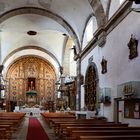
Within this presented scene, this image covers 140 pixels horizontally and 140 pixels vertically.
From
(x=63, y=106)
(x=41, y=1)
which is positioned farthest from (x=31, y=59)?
(x=41, y=1)

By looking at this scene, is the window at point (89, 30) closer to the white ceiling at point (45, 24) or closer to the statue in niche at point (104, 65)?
the white ceiling at point (45, 24)

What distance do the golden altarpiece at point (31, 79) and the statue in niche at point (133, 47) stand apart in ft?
73.0

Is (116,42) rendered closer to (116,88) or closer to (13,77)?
(116,88)

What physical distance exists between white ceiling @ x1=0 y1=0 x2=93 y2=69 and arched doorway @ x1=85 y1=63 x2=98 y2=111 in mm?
2746

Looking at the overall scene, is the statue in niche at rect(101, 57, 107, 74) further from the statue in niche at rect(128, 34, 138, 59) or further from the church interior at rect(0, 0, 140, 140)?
the statue in niche at rect(128, 34, 138, 59)

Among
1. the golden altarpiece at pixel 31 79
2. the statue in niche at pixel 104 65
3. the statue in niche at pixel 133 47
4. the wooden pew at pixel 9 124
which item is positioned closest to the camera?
the wooden pew at pixel 9 124

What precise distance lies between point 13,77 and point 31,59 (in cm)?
262

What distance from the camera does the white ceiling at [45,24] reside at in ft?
53.6

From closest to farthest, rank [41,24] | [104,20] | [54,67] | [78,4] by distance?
[104,20] → [78,4] → [41,24] → [54,67]

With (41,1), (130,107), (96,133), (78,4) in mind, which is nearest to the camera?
(96,133)

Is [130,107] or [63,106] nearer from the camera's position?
[130,107]

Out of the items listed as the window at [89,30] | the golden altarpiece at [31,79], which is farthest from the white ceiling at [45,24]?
the golden altarpiece at [31,79]

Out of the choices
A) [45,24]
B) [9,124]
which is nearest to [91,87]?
[45,24]

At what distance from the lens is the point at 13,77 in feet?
104
